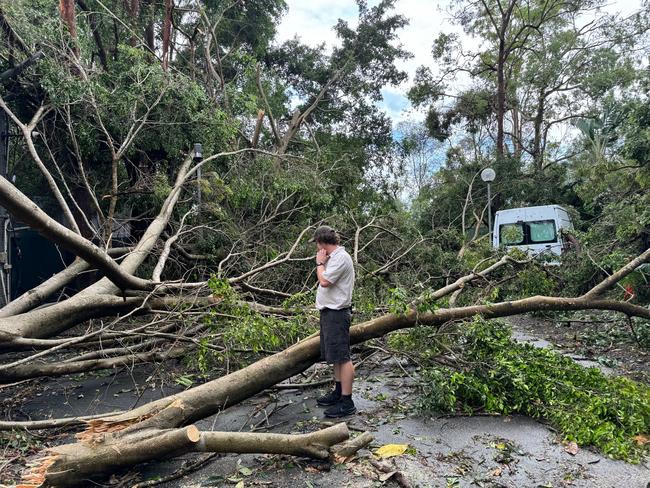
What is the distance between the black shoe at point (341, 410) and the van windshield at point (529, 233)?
25.9ft

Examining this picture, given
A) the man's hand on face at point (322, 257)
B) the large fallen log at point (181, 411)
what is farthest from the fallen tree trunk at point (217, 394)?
the man's hand on face at point (322, 257)

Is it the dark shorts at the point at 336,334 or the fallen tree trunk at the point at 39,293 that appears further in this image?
the fallen tree trunk at the point at 39,293

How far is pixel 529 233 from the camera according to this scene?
34.3 ft

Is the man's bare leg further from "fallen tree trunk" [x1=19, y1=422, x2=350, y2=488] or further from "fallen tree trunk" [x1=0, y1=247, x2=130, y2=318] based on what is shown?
"fallen tree trunk" [x1=0, y1=247, x2=130, y2=318]

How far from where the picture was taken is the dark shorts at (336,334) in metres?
3.21

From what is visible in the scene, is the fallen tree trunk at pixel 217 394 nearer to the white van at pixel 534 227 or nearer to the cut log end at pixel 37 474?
the cut log end at pixel 37 474

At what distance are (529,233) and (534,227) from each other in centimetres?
17

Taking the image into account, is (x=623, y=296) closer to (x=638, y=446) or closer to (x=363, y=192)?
(x=638, y=446)

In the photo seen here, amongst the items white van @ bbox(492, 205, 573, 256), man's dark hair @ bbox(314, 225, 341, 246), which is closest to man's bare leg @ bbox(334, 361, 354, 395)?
man's dark hair @ bbox(314, 225, 341, 246)

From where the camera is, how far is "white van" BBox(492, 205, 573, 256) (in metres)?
10.2

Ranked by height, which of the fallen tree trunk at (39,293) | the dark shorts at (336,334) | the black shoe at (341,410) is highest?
the fallen tree trunk at (39,293)

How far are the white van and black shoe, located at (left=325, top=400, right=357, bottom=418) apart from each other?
7716mm

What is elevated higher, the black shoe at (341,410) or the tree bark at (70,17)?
the tree bark at (70,17)

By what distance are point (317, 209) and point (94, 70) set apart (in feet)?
13.6
